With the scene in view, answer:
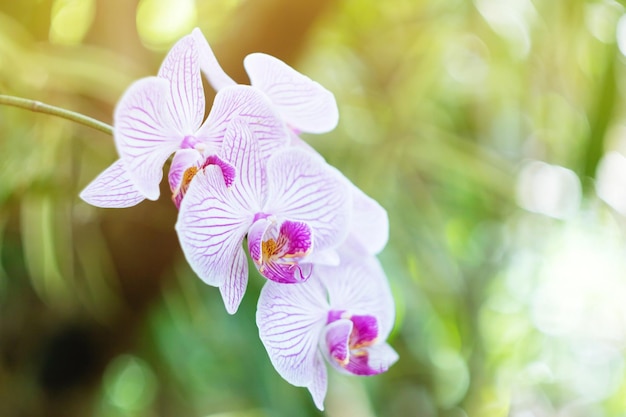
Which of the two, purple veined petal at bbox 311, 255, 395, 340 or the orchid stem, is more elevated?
the orchid stem

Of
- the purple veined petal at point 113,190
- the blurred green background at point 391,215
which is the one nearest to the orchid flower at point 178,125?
the purple veined petal at point 113,190

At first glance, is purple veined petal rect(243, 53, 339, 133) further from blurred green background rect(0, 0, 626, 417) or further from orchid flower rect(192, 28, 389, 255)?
blurred green background rect(0, 0, 626, 417)

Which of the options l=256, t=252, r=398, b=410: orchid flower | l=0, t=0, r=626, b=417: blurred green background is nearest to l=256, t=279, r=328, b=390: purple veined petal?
l=256, t=252, r=398, b=410: orchid flower

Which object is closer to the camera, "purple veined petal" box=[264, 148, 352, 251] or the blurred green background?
"purple veined petal" box=[264, 148, 352, 251]

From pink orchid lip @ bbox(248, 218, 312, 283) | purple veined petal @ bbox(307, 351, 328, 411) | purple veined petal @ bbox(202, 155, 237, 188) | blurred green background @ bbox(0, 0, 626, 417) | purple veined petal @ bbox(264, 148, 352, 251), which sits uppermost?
purple veined petal @ bbox(202, 155, 237, 188)

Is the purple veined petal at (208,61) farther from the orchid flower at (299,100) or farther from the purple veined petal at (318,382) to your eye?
the purple veined petal at (318,382)

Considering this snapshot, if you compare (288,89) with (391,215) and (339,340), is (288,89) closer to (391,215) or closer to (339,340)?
(339,340)

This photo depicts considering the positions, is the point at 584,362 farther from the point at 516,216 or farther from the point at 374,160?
the point at 374,160
